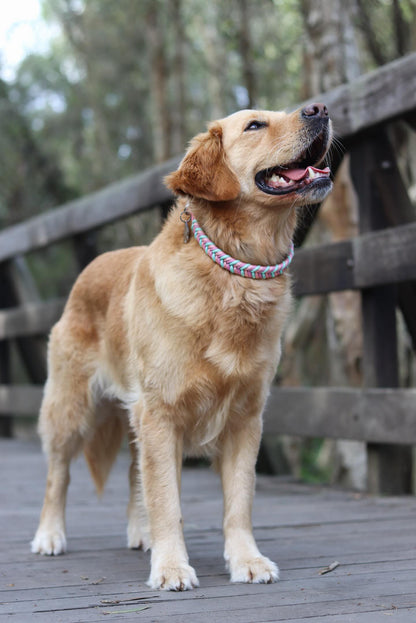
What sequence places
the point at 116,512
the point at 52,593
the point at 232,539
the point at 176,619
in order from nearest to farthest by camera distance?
the point at 176,619, the point at 52,593, the point at 232,539, the point at 116,512

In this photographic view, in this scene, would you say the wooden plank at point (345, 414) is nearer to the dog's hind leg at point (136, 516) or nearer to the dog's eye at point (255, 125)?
the dog's hind leg at point (136, 516)

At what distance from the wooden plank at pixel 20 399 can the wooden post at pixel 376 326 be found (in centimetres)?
322

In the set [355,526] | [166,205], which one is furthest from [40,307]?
[355,526]

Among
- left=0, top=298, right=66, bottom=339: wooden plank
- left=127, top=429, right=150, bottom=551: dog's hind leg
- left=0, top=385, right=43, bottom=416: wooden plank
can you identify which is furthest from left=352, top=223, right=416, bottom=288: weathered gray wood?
left=0, top=385, right=43, bottom=416: wooden plank

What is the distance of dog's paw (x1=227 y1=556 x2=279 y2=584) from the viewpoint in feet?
8.24

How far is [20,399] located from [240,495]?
440 cm


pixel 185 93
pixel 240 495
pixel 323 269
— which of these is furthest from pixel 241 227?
pixel 185 93

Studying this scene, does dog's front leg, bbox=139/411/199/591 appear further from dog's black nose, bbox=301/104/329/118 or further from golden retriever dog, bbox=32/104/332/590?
dog's black nose, bbox=301/104/329/118

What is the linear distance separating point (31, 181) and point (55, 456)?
18753mm

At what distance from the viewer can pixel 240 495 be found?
2.79 m

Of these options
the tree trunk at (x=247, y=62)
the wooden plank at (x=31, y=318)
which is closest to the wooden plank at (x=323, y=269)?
the wooden plank at (x=31, y=318)

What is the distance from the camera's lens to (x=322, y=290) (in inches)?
164

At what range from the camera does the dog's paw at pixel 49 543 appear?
303 centimetres

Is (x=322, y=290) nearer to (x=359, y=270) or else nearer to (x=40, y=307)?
(x=359, y=270)
